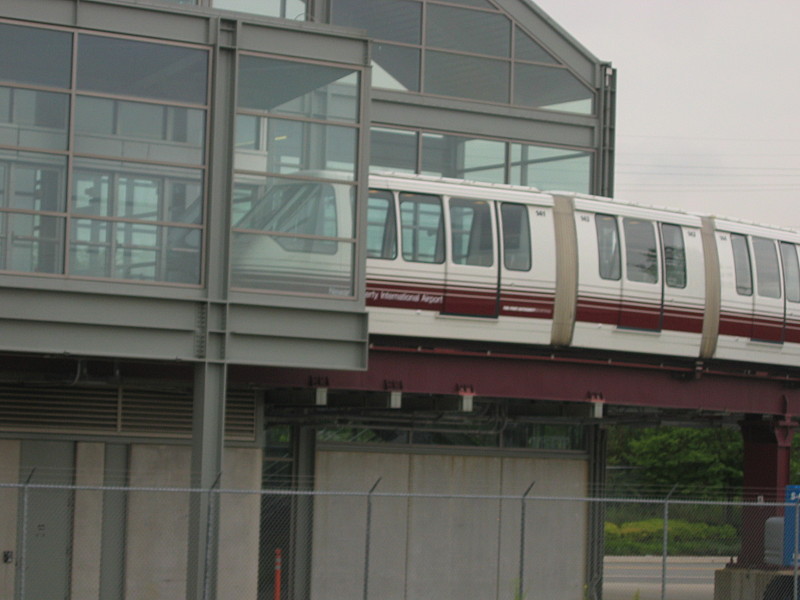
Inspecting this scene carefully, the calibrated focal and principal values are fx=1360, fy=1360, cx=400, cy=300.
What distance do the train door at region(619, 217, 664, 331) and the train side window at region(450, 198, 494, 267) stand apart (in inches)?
→ 105

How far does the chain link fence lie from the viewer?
19656 millimetres

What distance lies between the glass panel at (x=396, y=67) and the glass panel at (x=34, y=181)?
33.4 ft

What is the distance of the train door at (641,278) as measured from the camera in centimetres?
2234

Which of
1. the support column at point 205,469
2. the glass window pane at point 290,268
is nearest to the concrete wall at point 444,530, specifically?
the glass window pane at point 290,268

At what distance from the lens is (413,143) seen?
26.1m

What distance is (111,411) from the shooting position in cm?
2081

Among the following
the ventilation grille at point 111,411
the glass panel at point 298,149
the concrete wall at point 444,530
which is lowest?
the concrete wall at point 444,530

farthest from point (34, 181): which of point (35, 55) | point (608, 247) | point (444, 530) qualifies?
point (444, 530)

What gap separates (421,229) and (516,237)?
5.48 feet

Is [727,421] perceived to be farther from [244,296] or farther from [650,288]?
[244,296]

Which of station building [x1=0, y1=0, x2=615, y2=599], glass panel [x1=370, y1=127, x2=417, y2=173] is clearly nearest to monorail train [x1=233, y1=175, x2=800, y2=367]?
station building [x1=0, y1=0, x2=615, y2=599]

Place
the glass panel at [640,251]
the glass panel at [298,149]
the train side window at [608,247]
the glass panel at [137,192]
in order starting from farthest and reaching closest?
the glass panel at [640,251]
the train side window at [608,247]
the glass panel at [298,149]
the glass panel at [137,192]

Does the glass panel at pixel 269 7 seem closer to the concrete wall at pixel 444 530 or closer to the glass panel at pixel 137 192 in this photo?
the glass panel at pixel 137 192

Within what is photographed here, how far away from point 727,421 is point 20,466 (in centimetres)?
1402
